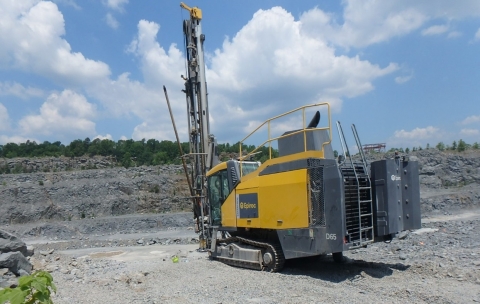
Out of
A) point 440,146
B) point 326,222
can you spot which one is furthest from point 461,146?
point 326,222

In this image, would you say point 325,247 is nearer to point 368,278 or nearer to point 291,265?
point 368,278

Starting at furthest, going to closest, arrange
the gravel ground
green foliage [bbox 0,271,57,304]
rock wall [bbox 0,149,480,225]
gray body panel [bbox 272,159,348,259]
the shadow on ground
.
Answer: rock wall [bbox 0,149,480,225]
the shadow on ground
gray body panel [bbox 272,159,348,259]
the gravel ground
green foliage [bbox 0,271,57,304]

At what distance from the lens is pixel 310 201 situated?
8.01 meters

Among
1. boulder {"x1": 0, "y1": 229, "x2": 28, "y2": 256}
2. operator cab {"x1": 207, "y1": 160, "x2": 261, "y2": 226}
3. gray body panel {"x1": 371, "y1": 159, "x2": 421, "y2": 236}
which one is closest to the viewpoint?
gray body panel {"x1": 371, "y1": 159, "x2": 421, "y2": 236}

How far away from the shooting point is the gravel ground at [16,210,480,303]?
266 inches

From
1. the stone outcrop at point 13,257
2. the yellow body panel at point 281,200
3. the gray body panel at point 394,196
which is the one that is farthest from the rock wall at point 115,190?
the yellow body panel at point 281,200

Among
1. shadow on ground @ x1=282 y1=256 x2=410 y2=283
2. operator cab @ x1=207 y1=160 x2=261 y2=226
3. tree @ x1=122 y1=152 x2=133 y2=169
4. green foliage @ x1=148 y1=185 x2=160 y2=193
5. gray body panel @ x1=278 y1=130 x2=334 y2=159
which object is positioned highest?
tree @ x1=122 y1=152 x2=133 y2=169

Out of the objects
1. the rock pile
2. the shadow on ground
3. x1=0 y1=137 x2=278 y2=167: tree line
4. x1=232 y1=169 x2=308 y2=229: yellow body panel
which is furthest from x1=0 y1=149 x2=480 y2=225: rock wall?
x1=232 y1=169 x2=308 y2=229: yellow body panel

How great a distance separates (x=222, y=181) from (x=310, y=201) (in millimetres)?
3142

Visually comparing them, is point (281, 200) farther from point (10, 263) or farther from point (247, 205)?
point (10, 263)

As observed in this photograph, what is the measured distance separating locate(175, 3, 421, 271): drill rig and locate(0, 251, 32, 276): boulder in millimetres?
4611

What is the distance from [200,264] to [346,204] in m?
4.10

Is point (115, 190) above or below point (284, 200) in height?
below

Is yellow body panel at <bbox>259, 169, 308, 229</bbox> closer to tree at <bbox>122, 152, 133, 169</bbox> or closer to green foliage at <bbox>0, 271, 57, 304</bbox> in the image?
green foliage at <bbox>0, 271, 57, 304</bbox>
